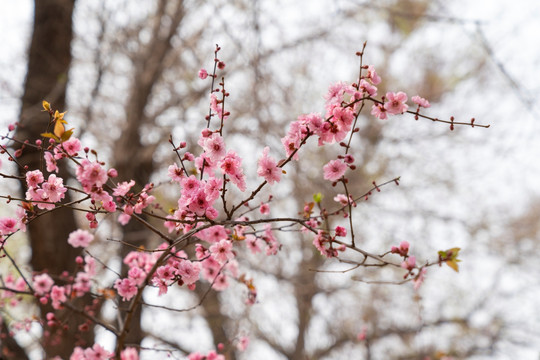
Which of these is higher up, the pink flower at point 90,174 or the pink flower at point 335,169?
the pink flower at point 335,169

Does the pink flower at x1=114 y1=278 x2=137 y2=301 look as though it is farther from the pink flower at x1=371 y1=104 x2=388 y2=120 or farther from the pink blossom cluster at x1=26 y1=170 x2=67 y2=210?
the pink flower at x1=371 y1=104 x2=388 y2=120

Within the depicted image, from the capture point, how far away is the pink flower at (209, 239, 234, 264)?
1602mm

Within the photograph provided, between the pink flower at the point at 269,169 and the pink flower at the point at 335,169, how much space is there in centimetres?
17

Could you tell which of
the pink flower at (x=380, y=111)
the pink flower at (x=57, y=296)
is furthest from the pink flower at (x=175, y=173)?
the pink flower at (x=57, y=296)

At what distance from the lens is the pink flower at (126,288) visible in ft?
5.56

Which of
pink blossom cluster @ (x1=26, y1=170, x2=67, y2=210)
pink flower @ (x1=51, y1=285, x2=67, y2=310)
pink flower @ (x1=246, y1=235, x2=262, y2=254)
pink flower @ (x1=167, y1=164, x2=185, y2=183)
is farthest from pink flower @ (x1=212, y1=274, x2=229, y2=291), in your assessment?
pink blossom cluster @ (x1=26, y1=170, x2=67, y2=210)

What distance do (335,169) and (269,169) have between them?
226mm

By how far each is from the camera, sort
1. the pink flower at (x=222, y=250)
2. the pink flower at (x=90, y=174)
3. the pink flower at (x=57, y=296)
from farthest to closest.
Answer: the pink flower at (x=57, y=296), the pink flower at (x=222, y=250), the pink flower at (x=90, y=174)

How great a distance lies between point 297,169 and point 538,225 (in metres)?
4.64

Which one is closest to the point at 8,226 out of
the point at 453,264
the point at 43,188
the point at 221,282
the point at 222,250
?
the point at 43,188

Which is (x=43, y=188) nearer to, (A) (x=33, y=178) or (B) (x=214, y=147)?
(A) (x=33, y=178)

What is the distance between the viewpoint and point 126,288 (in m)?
1.72

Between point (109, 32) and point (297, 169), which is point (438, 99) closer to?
point (297, 169)

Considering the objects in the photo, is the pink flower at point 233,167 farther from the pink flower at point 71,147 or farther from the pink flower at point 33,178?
the pink flower at point 33,178
